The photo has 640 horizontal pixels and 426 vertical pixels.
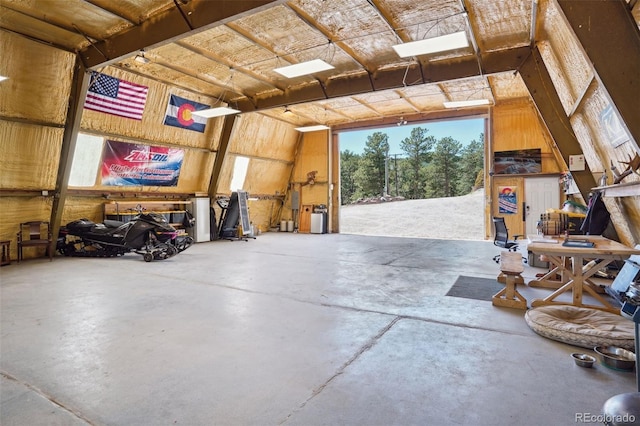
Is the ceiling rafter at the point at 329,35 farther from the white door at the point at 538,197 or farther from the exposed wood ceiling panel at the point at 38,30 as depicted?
the white door at the point at 538,197

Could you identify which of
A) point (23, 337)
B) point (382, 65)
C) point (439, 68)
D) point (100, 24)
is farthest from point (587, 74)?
point (100, 24)

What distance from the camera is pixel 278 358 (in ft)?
8.63

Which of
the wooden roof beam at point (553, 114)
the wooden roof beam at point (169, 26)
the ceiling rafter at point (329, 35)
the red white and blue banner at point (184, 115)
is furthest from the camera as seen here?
the red white and blue banner at point (184, 115)

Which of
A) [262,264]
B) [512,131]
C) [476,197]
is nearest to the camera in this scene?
[262,264]

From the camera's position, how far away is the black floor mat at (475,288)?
14.4 feet

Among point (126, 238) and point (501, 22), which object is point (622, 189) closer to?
point (501, 22)

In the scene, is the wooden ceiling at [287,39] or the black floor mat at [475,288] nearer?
the black floor mat at [475,288]

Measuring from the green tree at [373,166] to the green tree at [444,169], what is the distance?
403cm

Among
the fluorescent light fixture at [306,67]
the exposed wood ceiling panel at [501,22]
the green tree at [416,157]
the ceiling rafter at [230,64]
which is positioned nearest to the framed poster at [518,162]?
the exposed wood ceiling panel at [501,22]

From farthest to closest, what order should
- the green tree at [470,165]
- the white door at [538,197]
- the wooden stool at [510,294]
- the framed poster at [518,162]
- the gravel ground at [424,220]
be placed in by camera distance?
the green tree at [470,165]
the gravel ground at [424,220]
the framed poster at [518,162]
the white door at [538,197]
the wooden stool at [510,294]

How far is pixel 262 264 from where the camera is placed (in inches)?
261

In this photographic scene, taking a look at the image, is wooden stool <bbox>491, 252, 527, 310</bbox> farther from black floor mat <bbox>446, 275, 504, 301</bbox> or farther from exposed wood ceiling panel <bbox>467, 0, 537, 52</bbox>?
exposed wood ceiling panel <bbox>467, 0, 537, 52</bbox>

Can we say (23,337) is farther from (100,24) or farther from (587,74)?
(587,74)

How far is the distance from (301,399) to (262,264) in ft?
15.3
